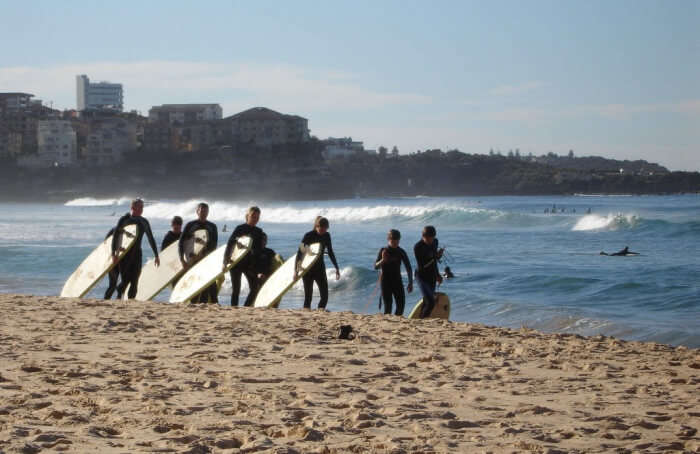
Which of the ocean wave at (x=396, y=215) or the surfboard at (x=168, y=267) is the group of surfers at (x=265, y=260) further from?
the ocean wave at (x=396, y=215)

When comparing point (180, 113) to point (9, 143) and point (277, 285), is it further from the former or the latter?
point (277, 285)

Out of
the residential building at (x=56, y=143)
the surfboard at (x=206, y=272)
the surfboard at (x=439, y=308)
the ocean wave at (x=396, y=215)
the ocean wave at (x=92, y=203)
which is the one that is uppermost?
the residential building at (x=56, y=143)

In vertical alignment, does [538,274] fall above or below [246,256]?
below

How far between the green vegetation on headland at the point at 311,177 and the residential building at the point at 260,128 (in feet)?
17.3

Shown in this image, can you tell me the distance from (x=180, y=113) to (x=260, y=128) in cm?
1894

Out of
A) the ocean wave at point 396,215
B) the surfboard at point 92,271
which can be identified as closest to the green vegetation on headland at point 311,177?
the ocean wave at point 396,215

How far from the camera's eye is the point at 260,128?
138 metres

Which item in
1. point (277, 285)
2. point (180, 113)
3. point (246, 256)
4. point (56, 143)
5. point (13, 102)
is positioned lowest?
point (277, 285)

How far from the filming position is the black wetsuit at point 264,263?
10.8m

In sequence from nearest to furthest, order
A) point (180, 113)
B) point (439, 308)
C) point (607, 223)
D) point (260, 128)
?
point (439, 308), point (607, 223), point (260, 128), point (180, 113)

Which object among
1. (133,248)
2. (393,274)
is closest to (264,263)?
(133,248)

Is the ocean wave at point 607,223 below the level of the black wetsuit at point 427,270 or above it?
below

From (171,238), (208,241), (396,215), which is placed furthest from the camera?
(396,215)

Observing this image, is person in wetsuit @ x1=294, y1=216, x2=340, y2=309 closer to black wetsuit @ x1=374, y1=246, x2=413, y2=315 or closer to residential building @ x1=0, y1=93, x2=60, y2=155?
black wetsuit @ x1=374, y1=246, x2=413, y2=315
